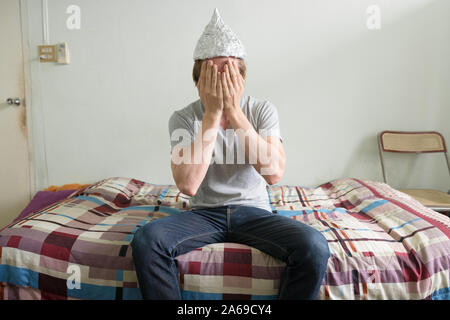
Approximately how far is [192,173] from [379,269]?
757mm

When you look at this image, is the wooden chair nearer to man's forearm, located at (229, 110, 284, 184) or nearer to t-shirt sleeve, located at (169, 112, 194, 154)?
man's forearm, located at (229, 110, 284, 184)

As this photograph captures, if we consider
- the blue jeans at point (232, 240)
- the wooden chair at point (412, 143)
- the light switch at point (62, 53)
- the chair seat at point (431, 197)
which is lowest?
the chair seat at point (431, 197)

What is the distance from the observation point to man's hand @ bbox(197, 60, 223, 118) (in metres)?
1.16

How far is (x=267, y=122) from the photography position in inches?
50.6

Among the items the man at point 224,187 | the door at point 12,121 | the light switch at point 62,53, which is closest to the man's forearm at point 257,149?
the man at point 224,187

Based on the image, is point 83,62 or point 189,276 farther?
point 83,62

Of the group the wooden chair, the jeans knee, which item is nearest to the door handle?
the jeans knee

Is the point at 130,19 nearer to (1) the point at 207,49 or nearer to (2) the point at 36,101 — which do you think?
(2) the point at 36,101

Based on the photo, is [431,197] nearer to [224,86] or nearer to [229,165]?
[229,165]

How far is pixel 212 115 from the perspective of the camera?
3.90 ft

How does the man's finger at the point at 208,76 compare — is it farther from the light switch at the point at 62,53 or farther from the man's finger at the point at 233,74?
the light switch at the point at 62,53

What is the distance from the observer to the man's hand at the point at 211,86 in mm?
1157

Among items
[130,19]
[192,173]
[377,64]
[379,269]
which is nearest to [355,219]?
[379,269]

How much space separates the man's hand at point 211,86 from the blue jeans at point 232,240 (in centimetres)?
42
